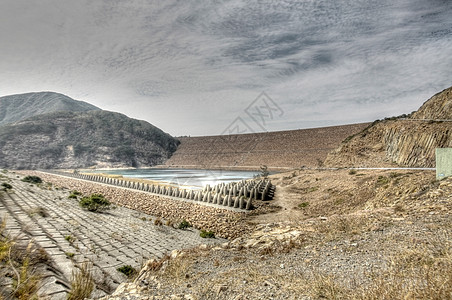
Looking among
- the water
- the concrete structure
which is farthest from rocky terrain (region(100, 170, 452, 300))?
the water

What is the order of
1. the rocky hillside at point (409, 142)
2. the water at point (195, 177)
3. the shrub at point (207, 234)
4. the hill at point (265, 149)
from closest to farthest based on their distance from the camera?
the shrub at point (207, 234)
the rocky hillside at point (409, 142)
the water at point (195, 177)
the hill at point (265, 149)

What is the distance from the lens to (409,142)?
690 inches

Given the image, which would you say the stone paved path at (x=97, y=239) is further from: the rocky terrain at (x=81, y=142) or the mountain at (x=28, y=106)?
the mountain at (x=28, y=106)

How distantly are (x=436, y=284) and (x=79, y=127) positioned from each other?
9701cm

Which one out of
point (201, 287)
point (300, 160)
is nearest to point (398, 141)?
point (201, 287)

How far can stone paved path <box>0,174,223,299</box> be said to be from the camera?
16.4ft

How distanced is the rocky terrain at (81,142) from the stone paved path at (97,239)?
6808 centimetres

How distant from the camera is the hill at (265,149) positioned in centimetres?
5366

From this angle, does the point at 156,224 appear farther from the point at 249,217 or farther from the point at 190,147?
the point at 190,147

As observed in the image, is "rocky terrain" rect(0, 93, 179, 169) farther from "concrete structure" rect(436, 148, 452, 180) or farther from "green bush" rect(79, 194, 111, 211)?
"concrete structure" rect(436, 148, 452, 180)

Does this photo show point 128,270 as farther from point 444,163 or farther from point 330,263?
point 444,163

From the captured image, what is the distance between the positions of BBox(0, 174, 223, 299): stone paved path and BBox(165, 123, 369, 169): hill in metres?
40.8

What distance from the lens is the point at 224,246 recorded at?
19.1 ft

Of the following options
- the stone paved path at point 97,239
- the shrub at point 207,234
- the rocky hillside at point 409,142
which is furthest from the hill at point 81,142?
the shrub at point 207,234
